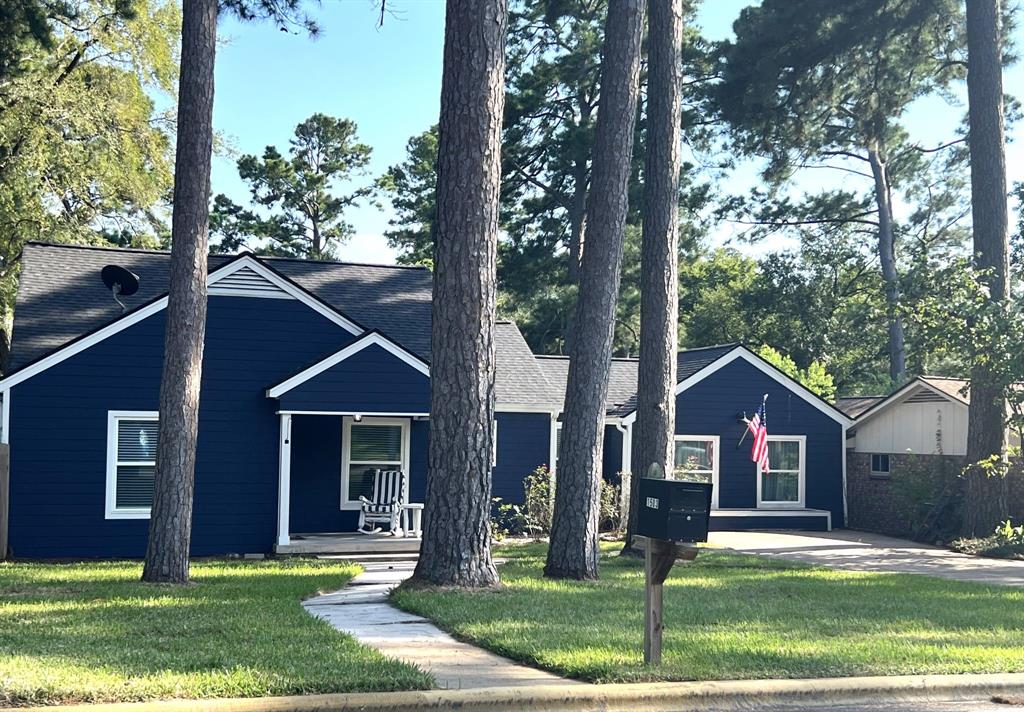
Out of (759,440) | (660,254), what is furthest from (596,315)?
(759,440)

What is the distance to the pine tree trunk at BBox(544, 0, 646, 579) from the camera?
13.4 meters

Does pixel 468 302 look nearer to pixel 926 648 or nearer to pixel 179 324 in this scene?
pixel 179 324

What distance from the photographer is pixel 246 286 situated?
1839 centimetres

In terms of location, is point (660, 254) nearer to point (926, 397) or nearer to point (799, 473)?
point (926, 397)

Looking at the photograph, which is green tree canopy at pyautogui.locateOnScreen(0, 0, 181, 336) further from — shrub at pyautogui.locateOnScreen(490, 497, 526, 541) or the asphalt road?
the asphalt road

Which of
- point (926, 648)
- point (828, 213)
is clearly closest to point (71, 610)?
point (926, 648)

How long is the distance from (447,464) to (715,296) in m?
34.6

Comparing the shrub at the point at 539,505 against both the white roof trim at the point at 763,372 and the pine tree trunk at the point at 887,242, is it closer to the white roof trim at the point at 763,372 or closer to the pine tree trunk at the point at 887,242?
the white roof trim at the point at 763,372

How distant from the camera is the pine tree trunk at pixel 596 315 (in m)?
13.4

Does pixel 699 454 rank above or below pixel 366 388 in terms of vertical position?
below

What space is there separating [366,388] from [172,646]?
1024cm

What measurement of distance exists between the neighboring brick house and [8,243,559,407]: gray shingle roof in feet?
25.5

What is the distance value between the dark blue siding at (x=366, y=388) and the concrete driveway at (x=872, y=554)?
6083mm

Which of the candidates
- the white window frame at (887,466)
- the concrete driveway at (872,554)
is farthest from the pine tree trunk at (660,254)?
the white window frame at (887,466)
